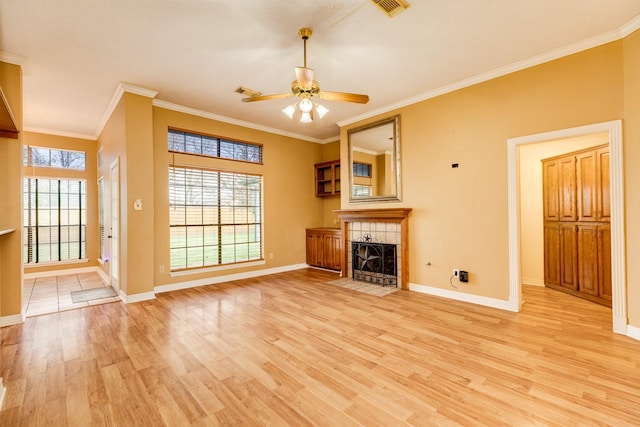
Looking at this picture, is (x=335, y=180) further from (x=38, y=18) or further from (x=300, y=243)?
(x=38, y=18)

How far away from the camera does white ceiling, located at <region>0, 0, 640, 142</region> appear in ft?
8.51

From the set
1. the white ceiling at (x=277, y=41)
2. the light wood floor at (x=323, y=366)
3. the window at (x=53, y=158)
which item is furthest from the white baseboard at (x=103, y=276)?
the white ceiling at (x=277, y=41)

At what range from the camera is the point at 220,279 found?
5402 millimetres

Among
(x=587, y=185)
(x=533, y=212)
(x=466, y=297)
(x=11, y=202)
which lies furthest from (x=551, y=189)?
(x=11, y=202)

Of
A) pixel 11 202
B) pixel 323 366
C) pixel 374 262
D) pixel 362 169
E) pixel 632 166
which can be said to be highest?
pixel 362 169

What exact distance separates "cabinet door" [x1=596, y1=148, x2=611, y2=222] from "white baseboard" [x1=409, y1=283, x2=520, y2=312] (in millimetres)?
1748

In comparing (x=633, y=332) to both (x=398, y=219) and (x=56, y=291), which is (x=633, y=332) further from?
(x=56, y=291)

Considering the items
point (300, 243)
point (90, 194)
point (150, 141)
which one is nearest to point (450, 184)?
point (300, 243)

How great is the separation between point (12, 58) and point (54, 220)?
4206 millimetres

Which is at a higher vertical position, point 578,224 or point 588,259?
point 578,224

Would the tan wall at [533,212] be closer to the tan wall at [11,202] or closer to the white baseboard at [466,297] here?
the white baseboard at [466,297]

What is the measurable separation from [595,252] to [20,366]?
6556mm

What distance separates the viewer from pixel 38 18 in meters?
2.68

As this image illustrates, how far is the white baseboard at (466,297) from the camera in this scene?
3693mm
